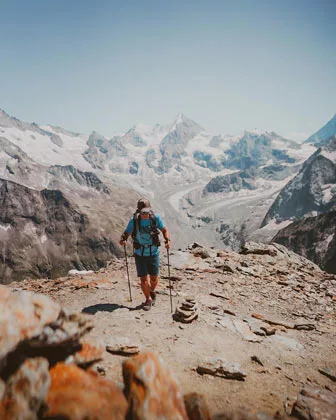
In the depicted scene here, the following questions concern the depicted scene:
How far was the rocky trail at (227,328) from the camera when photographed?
5.50 meters

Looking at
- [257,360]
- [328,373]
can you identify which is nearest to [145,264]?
[257,360]

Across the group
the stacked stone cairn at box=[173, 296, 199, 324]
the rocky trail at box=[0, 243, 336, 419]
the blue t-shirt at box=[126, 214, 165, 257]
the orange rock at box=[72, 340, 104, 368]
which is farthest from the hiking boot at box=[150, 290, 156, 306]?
the orange rock at box=[72, 340, 104, 368]

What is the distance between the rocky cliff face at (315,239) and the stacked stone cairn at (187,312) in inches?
2552

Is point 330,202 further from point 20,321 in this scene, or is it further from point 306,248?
point 20,321

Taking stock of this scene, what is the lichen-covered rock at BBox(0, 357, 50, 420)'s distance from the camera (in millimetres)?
3283

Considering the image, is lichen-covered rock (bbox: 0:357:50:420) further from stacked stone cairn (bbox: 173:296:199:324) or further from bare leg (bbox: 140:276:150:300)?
bare leg (bbox: 140:276:150:300)

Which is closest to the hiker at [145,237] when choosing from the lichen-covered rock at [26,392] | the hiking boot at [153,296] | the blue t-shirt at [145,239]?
the blue t-shirt at [145,239]

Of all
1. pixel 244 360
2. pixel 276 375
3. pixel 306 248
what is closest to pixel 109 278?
pixel 244 360

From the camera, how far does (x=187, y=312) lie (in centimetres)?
889

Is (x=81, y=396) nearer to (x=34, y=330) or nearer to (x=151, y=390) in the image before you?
(x=151, y=390)

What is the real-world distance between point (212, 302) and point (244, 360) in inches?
170

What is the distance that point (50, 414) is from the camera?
3400mm

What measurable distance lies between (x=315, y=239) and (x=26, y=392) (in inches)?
3283

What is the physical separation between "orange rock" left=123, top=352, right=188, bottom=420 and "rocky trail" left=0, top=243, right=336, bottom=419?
70cm
